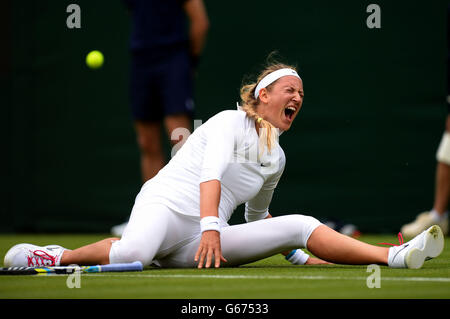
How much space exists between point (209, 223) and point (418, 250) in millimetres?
799

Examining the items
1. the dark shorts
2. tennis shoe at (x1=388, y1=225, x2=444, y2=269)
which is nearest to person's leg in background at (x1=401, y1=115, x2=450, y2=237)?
the dark shorts

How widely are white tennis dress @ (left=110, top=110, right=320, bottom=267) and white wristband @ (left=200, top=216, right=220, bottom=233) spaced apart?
0.18 meters

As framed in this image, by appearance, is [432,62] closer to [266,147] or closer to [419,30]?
[419,30]

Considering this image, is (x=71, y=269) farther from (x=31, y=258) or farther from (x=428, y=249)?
(x=428, y=249)

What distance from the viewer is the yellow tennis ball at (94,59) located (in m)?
6.93

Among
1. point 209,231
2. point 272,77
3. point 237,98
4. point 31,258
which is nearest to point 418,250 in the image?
point 209,231

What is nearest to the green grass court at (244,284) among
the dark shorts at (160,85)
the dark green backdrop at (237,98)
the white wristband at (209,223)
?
the white wristband at (209,223)

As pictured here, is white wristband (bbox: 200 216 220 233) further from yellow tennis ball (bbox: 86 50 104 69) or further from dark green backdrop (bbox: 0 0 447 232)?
yellow tennis ball (bbox: 86 50 104 69)

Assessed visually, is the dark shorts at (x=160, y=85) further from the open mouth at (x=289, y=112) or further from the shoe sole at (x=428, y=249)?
the shoe sole at (x=428, y=249)

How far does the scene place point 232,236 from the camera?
346cm

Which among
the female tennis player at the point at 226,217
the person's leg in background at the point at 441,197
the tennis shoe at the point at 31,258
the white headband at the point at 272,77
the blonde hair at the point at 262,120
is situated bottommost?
the person's leg in background at the point at 441,197

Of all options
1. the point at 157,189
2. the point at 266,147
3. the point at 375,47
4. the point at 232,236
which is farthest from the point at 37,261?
the point at 375,47

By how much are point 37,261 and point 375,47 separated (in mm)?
3937

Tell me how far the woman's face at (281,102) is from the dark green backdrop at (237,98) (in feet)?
9.78
